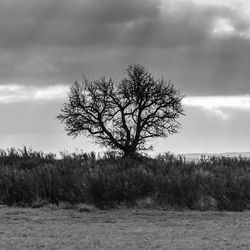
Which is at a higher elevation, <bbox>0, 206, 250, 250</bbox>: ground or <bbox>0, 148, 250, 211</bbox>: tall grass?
<bbox>0, 148, 250, 211</bbox>: tall grass

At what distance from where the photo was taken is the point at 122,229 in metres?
12.8

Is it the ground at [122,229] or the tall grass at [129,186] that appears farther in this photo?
the tall grass at [129,186]

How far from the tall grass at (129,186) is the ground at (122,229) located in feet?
3.40

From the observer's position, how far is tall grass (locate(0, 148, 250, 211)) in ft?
57.1

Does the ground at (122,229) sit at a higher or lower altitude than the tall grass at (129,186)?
lower

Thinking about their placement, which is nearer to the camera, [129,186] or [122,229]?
[122,229]

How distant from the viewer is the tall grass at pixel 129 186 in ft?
57.1

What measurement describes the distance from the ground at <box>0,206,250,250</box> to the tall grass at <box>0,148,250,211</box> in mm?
1037

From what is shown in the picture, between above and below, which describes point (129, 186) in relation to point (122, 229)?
above

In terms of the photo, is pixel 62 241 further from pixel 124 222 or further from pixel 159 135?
pixel 159 135

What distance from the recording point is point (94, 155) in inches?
979

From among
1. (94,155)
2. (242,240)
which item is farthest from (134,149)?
(242,240)

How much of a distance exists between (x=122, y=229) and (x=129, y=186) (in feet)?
17.1

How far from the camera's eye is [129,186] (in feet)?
59.2
